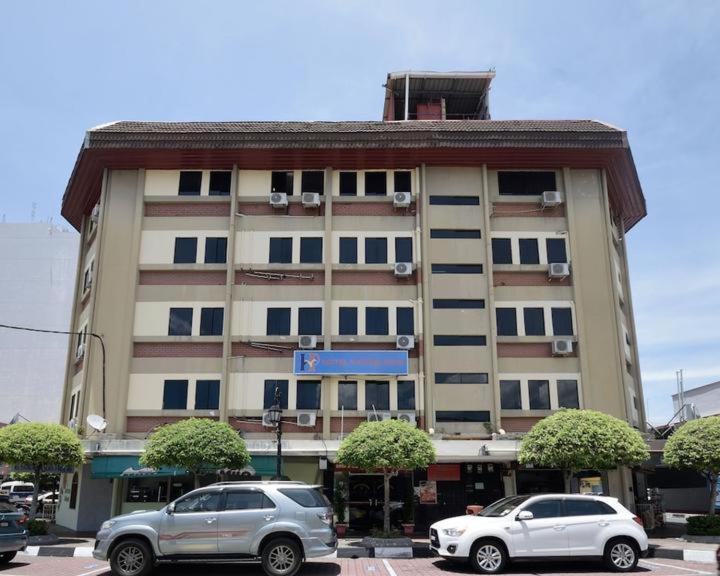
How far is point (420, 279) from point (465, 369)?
13.3ft

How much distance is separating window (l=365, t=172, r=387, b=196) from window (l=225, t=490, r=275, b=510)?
1733 centimetres

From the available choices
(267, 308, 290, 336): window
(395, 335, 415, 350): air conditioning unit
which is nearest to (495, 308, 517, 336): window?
(395, 335, 415, 350): air conditioning unit

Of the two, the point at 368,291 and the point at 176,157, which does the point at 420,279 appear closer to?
the point at 368,291

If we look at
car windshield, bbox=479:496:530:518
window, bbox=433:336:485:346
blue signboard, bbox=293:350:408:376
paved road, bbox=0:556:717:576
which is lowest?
paved road, bbox=0:556:717:576

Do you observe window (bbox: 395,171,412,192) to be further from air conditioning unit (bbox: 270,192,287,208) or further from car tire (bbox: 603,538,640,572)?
car tire (bbox: 603,538,640,572)

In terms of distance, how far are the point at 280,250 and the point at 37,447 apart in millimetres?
11769

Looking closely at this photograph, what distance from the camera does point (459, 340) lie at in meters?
26.5

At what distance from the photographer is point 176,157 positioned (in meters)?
28.1

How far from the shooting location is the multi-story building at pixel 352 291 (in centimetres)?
2555

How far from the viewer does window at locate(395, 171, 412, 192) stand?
28812 mm

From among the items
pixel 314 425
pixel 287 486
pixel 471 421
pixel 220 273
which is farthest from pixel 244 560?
pixel 220 273

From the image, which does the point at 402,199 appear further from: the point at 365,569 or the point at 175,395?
the point at 365,569

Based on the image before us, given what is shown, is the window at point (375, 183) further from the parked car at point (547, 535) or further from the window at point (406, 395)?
the parked car at point (547, 535)

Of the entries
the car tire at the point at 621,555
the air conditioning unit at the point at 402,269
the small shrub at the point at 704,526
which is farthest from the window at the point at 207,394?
the small shrub at the point at 704,526
